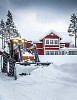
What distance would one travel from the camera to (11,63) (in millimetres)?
16500

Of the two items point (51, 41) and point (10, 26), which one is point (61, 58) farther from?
point (10, 26)

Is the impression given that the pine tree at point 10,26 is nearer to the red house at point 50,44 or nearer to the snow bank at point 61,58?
the red house at point 50,44

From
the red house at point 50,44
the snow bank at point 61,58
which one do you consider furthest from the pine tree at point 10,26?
the snow bank at point 61,58

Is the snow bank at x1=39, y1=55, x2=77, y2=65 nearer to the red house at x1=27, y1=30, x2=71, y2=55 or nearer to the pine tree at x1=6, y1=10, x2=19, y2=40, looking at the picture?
the red house at x1=27, y1=30, x2=71, y2=55

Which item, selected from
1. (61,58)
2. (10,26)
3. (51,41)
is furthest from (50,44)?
(10,26)

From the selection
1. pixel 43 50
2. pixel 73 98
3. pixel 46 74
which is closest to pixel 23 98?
pixel 73 98

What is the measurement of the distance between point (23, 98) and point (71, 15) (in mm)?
69599

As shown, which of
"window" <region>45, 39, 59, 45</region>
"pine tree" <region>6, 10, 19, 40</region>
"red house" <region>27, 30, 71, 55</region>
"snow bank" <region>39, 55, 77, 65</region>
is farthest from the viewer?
"pine tree" <region>6, 10, 19, 40</region>

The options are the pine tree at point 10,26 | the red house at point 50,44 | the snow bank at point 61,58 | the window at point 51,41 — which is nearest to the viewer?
the snow bank at point 61,58

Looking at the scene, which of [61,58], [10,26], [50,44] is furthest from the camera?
[10,26]

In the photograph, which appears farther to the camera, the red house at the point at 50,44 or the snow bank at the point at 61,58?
the red house at the point at 50,44

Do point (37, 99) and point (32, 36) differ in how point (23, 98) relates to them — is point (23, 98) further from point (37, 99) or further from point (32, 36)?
point (32, 36)

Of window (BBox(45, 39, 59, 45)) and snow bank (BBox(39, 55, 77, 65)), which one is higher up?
window (BBox(45, 39, 59, 45))

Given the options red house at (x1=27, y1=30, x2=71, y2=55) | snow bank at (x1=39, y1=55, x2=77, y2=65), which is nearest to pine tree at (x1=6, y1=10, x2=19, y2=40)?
red house at (x1=27, y1=30, x2=71, y2=55)
